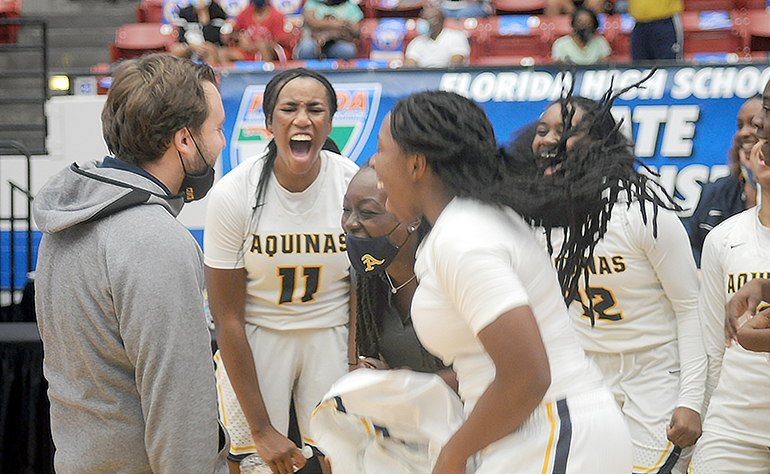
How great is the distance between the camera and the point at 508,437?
1492 millimetres

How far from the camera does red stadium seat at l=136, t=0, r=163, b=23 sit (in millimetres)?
10227

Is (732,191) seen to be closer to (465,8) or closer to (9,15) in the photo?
(465,8)

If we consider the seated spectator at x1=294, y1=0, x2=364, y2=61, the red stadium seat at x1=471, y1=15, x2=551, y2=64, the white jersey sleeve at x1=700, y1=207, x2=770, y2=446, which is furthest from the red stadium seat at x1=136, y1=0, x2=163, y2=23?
the white jersey sleeve at x1=700, y1=207, x2=770, y2=446

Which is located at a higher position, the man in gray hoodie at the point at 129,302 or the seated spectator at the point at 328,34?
the seated spectator at the point at 328,34

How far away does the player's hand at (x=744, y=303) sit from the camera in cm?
231

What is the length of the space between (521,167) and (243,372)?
5.29 feet

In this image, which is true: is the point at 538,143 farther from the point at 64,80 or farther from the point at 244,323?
the point at 64,80

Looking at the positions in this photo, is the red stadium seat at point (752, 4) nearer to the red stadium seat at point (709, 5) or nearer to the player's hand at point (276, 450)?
the red stadium seat at point (709, 5)

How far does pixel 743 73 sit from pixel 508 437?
4.52 m

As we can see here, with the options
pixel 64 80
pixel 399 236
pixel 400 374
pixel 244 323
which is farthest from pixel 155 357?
pixel 64 80

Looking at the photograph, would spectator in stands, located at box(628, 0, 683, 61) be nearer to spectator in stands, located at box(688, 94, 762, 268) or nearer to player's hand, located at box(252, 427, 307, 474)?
spectator in stands, located at box(688, 94, 762, 268)

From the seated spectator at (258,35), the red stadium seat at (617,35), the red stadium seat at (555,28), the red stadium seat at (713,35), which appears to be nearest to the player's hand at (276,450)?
the seated spectator at (258,35)

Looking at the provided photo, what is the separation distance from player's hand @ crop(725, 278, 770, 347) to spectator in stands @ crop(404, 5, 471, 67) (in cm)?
569

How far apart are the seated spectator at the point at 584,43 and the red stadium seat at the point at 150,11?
550 centimetres
